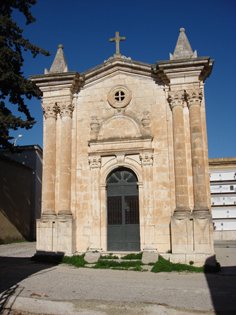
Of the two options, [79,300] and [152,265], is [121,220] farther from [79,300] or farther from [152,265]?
[79,300]

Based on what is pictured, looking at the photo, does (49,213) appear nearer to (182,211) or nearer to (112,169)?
(112,169)

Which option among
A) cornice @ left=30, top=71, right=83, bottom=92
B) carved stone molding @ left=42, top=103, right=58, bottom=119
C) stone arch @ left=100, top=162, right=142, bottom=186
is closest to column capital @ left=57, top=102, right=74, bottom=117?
carved stone molding @ left=42, top=103, right=58, bottom=119

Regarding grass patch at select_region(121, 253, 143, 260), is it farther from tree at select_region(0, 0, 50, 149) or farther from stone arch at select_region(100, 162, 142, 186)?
tree at select_region(0, 0, 50, 149)

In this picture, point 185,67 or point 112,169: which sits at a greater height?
point 185,67

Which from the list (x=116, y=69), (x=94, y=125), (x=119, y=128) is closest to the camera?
→ (x=119, y=128)

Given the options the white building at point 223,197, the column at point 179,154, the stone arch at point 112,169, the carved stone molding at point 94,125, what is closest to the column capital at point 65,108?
the carved stone molding at point 94,125

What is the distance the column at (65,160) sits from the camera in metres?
12.2

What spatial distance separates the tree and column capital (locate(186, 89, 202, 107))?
7920mm

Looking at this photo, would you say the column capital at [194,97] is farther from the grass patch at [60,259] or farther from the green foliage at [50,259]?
the green foliage at [50,259]

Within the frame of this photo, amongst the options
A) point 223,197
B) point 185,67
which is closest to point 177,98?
point 185,67

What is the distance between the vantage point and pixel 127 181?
40.7ft

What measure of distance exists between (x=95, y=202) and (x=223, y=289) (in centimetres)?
583

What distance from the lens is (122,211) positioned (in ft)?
40.0

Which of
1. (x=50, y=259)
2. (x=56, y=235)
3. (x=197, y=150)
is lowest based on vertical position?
(x=50, y=259)
